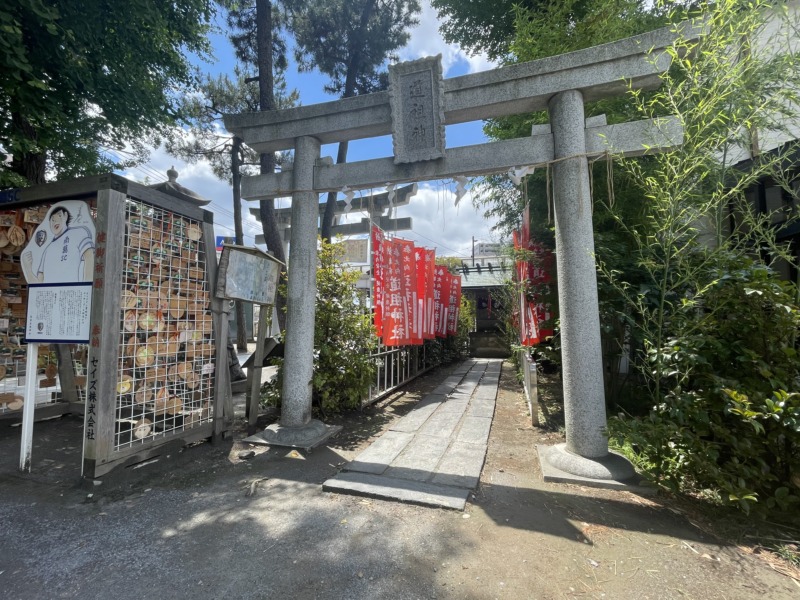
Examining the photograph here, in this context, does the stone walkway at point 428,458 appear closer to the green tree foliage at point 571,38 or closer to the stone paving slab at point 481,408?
the stone paving slab at point 481,408

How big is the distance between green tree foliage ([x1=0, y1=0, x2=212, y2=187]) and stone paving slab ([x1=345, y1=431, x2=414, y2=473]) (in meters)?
5.59

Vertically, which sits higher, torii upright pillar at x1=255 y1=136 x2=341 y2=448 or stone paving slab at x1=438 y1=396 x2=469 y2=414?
torii upright pillar at x1=255 y1=136 x2=341 y2=448

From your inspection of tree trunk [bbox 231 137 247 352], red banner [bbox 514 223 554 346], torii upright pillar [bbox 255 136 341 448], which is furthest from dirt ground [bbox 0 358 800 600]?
tree trunk [bbox 231 137 247 352]

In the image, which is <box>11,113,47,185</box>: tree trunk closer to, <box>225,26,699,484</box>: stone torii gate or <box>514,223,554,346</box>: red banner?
<box>225,26,699,484</box>: stone torii gate

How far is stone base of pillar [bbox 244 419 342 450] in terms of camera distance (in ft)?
15.1

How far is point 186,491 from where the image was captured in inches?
138

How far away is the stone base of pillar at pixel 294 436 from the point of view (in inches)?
181

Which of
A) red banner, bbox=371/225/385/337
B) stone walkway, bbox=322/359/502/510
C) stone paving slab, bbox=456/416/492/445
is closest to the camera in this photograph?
stone walkway, bbox=322/359/502/510

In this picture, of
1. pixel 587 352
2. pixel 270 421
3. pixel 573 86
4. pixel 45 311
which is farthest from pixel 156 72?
pixel 587 352

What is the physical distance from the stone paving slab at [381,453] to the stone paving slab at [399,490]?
0.65 ft

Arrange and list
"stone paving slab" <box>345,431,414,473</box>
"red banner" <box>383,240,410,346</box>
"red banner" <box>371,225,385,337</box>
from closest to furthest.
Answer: "stone paving slab" <box>345,431,414,473</box>
"red banner" <box>371,225,385,337</box>
"red banner" <box>383,240,410,346</box>

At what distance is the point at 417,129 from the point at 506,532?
13.2ft

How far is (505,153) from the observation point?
13.5ft

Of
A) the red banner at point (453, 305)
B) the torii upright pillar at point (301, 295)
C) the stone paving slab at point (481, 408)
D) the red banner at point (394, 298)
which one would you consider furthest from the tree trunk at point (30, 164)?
the red banner at point (453, 305)
